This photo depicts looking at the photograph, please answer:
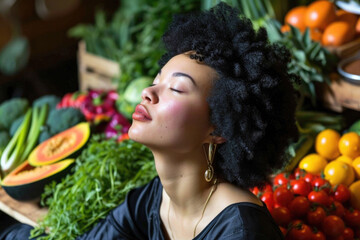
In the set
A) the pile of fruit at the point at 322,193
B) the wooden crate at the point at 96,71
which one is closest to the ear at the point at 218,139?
the pile of fruit at the point at 322,193

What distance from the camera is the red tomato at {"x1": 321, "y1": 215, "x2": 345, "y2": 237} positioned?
5.03ft

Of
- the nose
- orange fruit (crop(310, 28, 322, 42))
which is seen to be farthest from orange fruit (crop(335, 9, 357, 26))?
the nose

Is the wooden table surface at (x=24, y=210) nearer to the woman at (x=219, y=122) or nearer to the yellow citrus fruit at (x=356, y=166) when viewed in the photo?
the woman at (x=219, y=122)

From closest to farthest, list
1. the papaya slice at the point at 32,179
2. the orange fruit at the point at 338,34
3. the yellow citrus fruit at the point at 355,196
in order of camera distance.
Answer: the yellow citrus fruit at the point at 355,196, the papaya slice at the point at 32,179, the orange fruit at the point at 338,34

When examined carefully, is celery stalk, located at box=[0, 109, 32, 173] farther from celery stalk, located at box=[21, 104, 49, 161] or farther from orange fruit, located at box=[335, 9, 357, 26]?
orange fruit, located at box=[335, 9, 357, 26]

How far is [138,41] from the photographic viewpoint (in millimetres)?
3426

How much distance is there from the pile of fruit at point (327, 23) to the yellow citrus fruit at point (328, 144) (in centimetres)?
58

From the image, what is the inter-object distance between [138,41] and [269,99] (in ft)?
7.56

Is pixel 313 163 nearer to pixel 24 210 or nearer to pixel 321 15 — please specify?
pixel 321 15

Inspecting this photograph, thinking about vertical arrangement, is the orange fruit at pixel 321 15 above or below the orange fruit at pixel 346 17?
above

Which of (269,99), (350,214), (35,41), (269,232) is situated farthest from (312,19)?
(35,41)

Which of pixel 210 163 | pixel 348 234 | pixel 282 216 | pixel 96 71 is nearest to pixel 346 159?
pixel 348 234

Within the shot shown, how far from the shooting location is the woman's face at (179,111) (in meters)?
1.26

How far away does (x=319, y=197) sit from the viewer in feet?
5.32
